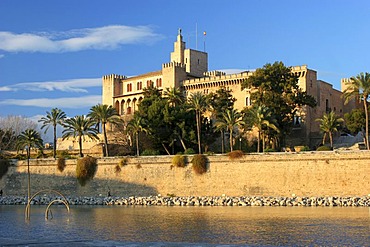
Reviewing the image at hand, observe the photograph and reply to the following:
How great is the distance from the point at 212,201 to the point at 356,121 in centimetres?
1953

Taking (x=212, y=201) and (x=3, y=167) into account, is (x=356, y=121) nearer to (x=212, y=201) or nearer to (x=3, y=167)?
(x=212, y=201)

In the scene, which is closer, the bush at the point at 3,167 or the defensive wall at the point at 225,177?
the defensive wall at the point at 225,177

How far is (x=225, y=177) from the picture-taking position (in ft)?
132

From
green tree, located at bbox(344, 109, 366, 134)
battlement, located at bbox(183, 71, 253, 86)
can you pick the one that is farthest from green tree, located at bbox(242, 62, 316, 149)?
battlement, located at bbox(183, 71, 253, 86)

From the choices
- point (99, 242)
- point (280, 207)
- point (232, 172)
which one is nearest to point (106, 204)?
point (232, 172)

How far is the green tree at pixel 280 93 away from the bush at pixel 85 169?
14.0 meters

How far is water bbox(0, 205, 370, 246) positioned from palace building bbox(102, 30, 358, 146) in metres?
22.2

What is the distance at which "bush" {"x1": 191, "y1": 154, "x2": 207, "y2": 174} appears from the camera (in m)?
40.8

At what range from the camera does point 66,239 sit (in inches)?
856

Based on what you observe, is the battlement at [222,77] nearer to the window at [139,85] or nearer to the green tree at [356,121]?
the window at [139,85]

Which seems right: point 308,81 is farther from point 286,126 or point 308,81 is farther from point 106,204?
point 106,204

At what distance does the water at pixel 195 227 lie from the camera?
20.7 m

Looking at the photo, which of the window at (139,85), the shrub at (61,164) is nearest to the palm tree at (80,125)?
the shrub at (61,164)

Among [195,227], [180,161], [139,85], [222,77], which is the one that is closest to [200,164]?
[180,161]
